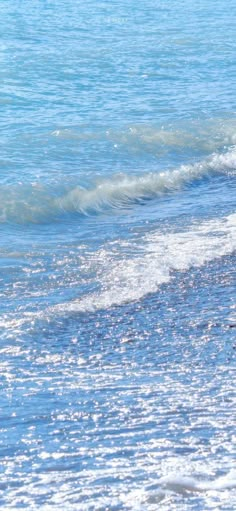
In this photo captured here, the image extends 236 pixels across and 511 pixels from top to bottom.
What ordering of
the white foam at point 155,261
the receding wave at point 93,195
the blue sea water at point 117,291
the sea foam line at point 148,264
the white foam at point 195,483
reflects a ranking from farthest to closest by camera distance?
the receding wave at point 93,195
the white foam at point 155,261
the sea foam line at point 148,264
the blue sea water at point 117,291
the white foam at point 195,483

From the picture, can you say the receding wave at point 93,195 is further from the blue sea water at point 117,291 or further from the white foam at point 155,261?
the white foam at point 155,261

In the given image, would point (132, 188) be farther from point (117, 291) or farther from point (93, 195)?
point (117, 291)

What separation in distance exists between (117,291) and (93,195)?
2375 millimetres

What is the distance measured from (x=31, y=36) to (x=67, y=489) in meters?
13.3

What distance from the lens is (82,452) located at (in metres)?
3.79

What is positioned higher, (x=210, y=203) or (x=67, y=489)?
(x=210, y=203)

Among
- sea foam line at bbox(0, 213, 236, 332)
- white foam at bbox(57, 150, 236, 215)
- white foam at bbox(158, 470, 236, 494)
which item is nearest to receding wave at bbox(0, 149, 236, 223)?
white foam at bbox(57, 150, 236, 215)

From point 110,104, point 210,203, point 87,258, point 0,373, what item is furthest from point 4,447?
point 110,104

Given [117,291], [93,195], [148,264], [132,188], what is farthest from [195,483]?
[132,188]

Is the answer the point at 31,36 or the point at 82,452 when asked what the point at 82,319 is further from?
the point at 31,36

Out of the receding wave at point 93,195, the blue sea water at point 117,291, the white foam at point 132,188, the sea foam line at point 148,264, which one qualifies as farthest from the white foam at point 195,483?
the white foam at point 132,188

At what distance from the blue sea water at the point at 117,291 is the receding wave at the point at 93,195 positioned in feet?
0.07

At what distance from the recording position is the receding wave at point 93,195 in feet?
24.3

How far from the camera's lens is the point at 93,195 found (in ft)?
25.8
